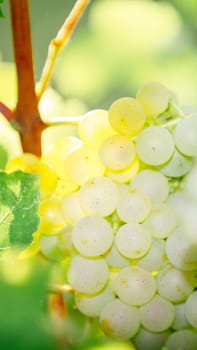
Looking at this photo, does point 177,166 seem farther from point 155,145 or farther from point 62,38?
point 62,38

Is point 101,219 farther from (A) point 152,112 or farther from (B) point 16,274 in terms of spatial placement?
(B) point 16,274

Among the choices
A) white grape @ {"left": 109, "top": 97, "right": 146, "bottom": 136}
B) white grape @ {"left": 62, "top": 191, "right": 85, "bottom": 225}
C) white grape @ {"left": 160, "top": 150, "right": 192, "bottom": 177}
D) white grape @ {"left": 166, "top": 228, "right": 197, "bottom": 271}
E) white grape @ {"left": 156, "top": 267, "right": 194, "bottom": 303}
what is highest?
white grape @ {"left": 109, "top": 97, "right": 146, "bottom": 136}

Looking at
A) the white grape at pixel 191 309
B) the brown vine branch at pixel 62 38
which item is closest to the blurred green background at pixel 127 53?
the brown vine branch at pixel 62 38

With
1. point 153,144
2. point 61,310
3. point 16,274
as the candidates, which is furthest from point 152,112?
point 16,274

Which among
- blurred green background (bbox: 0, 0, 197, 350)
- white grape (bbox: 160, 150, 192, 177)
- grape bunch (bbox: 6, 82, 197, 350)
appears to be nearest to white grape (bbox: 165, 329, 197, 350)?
grape bunch (bbox: 6, 82, 197, 350)

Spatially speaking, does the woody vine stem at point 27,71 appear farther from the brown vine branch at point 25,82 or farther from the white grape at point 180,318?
the white grape at point 180,318

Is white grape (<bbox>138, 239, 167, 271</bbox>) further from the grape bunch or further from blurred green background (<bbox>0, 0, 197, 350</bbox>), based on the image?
blurred green background (<bbox>0, 0, 197, 350</bbox>)
